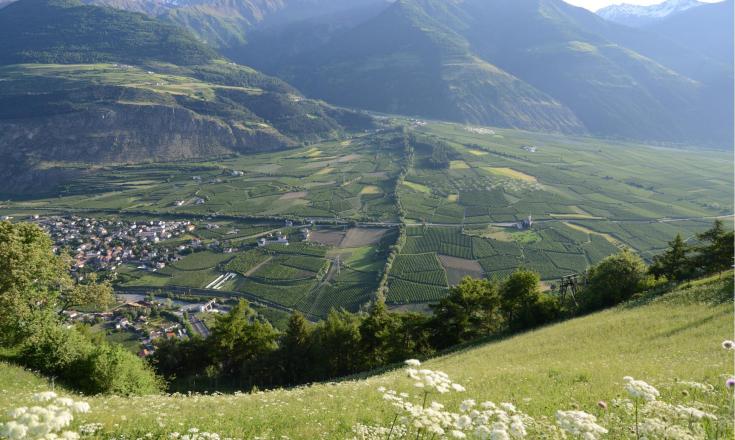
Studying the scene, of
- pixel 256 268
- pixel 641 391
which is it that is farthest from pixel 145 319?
pixel 641 391

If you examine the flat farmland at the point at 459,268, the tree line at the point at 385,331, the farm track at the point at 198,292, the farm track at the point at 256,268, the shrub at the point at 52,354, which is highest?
the shrub at the point at 52,354

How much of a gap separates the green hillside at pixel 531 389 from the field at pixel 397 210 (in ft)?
170

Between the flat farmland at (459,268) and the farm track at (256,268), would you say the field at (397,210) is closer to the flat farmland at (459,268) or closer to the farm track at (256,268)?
the flat farmland at (459,268)

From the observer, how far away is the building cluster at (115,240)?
9685cm

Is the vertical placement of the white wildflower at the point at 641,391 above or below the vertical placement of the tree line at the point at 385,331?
above

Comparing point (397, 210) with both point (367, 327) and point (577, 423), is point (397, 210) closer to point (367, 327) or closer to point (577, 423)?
point (367, 327)

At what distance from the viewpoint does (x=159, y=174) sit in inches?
6811

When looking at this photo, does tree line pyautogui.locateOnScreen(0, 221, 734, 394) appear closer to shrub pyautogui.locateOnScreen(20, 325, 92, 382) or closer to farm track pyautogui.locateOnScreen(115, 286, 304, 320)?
shrub pyautogui.locateOnScreen(20, 325, 92, 382)

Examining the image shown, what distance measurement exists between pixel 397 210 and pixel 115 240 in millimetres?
82825

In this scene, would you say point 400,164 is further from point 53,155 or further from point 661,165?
point 53,155

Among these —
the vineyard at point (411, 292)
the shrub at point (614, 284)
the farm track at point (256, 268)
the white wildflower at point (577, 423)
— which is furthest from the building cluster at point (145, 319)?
the white wildflower at point (577, 423)

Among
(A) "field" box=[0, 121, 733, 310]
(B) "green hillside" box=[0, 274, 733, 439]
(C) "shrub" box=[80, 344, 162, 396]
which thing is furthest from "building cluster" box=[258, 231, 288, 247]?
(B) "green hillside" box=[0, 274, 733, 439]

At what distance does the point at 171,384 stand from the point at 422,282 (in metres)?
55.7

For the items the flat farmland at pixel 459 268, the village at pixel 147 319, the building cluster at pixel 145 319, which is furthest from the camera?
the flat farmland at pixel 459 268
